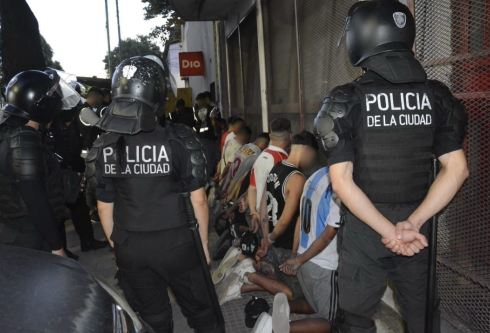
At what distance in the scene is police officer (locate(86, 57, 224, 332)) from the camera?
2441 mm

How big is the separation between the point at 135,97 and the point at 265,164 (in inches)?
73.0

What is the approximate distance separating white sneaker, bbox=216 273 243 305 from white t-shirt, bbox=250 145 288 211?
0.72m

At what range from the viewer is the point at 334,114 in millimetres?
2064

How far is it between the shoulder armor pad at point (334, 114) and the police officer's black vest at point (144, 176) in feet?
2.94

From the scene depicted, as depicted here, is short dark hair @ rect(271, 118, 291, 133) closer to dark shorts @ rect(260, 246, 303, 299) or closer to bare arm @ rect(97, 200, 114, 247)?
dark shorts @ rect(260, 246, 303, 299)

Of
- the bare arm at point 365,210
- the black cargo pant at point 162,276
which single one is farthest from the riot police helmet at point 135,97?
the bare arm at point 365,210

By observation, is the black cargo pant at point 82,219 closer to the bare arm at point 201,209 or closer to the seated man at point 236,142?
the seated man at point 236,142

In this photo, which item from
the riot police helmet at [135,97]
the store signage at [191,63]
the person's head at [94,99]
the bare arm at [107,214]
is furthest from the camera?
the store signage at [191,63]

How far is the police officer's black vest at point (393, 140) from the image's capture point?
2.07 meters

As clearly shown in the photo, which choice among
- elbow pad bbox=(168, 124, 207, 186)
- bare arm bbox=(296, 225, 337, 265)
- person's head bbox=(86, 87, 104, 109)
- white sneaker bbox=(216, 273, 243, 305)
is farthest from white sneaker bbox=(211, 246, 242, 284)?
person's head bbox=(86, 87, 104, 109)

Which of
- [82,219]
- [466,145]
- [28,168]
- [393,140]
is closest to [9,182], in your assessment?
[28,168]

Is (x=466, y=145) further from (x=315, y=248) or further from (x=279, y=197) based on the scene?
(x=279, y=197)

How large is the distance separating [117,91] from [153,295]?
4.15ft

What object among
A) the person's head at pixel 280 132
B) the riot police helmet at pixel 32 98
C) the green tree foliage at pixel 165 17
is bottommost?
the person's head at pixel 280 132
